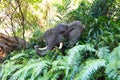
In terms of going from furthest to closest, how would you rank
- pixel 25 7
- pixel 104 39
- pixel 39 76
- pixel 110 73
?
pixel 25 7 → pixel 104 39 → pixel 39 76 → pixel 110 73

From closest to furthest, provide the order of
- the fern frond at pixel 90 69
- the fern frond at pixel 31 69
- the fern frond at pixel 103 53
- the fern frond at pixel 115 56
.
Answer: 1. the fern frond at pixel 90 69
2. the fern frond at pixel 115 56
3. the fern frond at pixel 103 53
4. the fern frond at pixel 31 69

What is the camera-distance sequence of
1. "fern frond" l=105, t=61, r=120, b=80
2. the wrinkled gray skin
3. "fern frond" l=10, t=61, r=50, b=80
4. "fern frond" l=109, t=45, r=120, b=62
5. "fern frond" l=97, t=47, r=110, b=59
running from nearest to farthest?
"fern frond" l=105, t=61, r=120, b=80 < "fern frond" l=109, t=45, r=120, b=62 < "fern frond" l=97, t=47, r=110, b=59 < "fern frond" l=10, t=61, r=50, b=80 < the wrinkled gray skin

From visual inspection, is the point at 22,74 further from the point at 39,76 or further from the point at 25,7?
the point at 25,7

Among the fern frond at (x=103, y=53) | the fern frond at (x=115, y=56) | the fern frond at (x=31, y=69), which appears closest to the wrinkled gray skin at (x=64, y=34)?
the fern frond at (x=31, y=69)

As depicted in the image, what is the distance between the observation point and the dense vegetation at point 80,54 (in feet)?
14.8

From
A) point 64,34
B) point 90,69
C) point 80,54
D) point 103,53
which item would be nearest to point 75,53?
point 80,54

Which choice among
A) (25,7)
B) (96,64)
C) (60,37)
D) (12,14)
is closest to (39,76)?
(96,64)

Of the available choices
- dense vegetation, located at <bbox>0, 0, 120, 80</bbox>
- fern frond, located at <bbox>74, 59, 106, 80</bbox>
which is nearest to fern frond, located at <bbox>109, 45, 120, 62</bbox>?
dense vegetation, located at <bbox>0, 0, 120, 80</bbox>

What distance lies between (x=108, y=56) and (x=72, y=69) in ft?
2.28

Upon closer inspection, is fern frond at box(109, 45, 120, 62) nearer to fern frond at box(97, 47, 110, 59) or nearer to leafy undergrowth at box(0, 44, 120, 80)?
leafy undergrowth at box(0, 44, 120, 80)

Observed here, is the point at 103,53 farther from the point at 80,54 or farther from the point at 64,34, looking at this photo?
the point at 64,34

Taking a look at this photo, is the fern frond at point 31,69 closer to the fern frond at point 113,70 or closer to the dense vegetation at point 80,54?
the dense vegetation at point 80,54

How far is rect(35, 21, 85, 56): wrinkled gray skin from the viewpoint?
6965 mm

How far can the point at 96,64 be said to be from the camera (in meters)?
4.40
